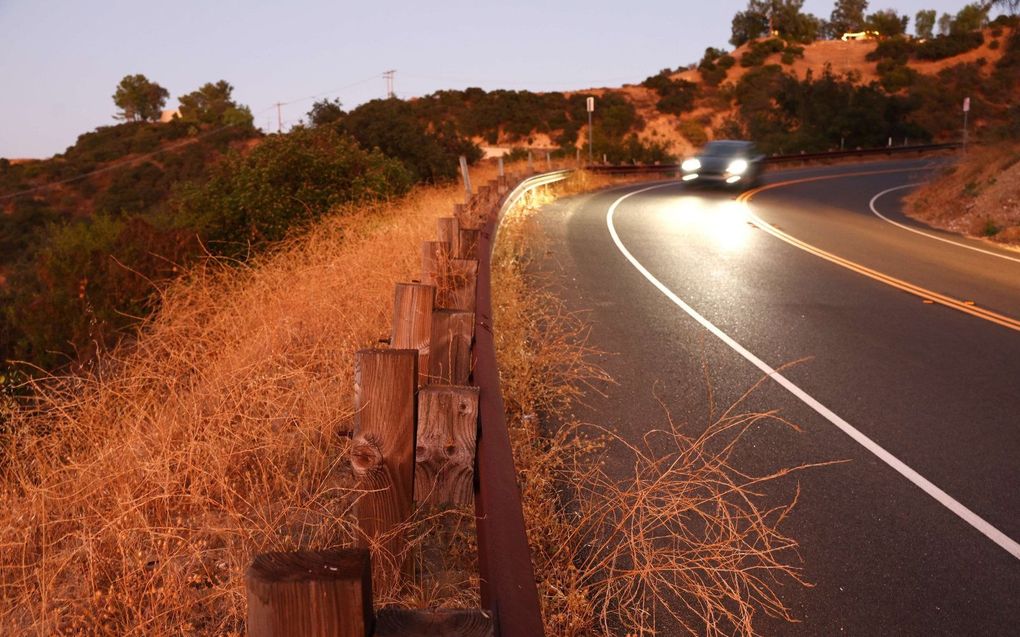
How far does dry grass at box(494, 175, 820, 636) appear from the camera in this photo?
3885mm

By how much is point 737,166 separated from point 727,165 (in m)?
0.34

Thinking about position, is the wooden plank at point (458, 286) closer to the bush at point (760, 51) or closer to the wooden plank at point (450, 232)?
the wooden plank at point (450, 232)

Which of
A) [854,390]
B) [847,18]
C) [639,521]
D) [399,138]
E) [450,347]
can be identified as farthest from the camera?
[847,18]

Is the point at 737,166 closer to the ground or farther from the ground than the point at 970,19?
closer to the ground

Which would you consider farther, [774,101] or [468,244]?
[774,101]

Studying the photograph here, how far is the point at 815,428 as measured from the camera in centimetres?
646

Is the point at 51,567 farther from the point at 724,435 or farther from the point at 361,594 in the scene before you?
the point at 724,435

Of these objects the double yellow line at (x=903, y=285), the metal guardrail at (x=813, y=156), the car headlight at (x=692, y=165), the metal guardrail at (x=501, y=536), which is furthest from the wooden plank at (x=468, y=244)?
the metal guardrail at (x=813, y=156)

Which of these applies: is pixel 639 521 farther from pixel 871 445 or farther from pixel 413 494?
pixel 871 445

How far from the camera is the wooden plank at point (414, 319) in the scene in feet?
11.3

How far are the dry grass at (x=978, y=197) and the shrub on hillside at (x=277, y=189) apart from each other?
13601 millimetres

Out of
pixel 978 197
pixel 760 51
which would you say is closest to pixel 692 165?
pixel 978 197

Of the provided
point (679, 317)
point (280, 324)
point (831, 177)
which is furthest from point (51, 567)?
point (831, 177)

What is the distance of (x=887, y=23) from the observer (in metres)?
113
